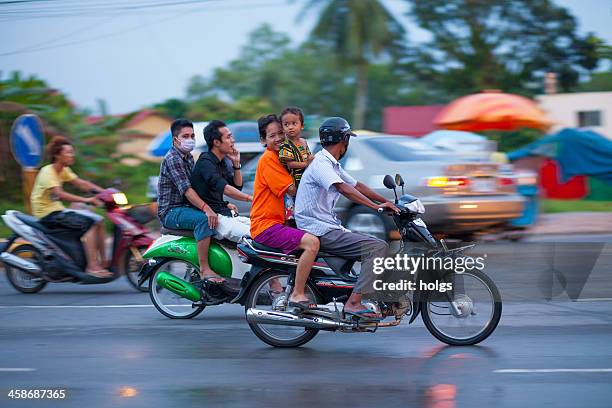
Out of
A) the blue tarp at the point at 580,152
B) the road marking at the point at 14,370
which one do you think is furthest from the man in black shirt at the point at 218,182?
the blue tarp at the point at 580,152

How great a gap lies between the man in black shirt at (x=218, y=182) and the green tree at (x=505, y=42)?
3097cm

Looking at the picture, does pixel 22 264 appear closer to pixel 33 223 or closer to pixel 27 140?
pixel 33 223

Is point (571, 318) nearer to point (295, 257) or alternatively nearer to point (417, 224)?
point (417, 224)

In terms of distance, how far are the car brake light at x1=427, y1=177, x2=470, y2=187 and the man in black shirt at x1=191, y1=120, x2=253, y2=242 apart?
4320 mm

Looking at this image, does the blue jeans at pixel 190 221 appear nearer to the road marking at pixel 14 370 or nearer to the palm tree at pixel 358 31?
the road marking at pixel 14 370

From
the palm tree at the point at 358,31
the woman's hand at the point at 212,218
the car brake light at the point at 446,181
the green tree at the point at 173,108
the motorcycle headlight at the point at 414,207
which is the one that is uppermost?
the palm tree at the point at 358,31

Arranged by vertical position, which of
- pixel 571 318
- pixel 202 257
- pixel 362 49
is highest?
pixel 362 49

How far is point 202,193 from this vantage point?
8.50 metres

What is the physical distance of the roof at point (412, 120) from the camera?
124 feet

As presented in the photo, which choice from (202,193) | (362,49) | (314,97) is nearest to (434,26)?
(362,49)

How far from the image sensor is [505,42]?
3828 centimetres

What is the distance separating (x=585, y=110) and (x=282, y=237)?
31.0 m

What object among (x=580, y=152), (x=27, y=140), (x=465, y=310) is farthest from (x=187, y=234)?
(x=580, y=152)

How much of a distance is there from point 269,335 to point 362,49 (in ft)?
109
